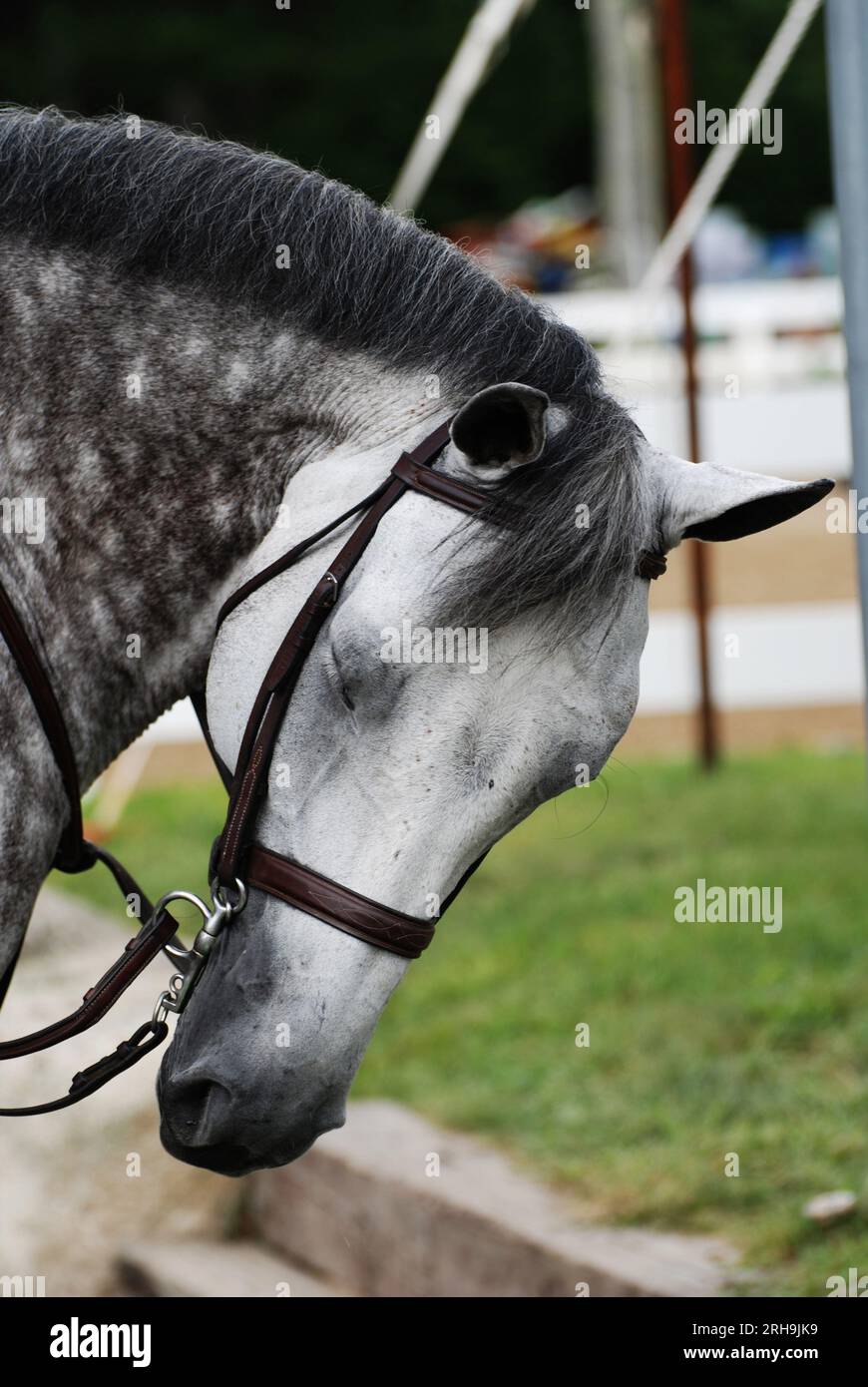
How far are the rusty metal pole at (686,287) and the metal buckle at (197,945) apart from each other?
19.1 feet

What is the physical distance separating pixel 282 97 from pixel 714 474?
27412 millimetres

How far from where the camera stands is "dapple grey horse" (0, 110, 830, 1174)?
6.31 ft

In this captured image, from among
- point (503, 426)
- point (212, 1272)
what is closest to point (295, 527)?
point (503, 426)

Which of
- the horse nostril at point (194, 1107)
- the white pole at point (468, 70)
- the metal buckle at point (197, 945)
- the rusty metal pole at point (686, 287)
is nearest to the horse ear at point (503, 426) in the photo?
the metal buckle at point (197, 945)

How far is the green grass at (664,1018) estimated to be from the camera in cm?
401

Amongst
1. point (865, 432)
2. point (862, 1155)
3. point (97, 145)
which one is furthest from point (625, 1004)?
point (97, 145)

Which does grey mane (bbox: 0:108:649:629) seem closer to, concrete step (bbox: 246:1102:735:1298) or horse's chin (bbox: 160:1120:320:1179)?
horse's chin (bbox: 160:1120:320:1179)

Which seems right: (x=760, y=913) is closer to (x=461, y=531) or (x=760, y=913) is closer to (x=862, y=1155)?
(x=862, y=1155)

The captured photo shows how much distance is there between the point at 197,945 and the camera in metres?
2.00

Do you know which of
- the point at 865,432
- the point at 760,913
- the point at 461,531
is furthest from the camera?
the point at 760,913

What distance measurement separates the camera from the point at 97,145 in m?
2.11

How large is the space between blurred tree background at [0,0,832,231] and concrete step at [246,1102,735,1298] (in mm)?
21826

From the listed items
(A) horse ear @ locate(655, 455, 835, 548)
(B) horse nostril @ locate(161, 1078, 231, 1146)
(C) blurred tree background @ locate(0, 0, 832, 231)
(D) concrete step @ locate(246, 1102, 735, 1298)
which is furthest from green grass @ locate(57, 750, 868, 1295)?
(C) blurred tree background @ locate(0, 0, 832, 231)

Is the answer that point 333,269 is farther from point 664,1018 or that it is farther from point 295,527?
point 664,1018
